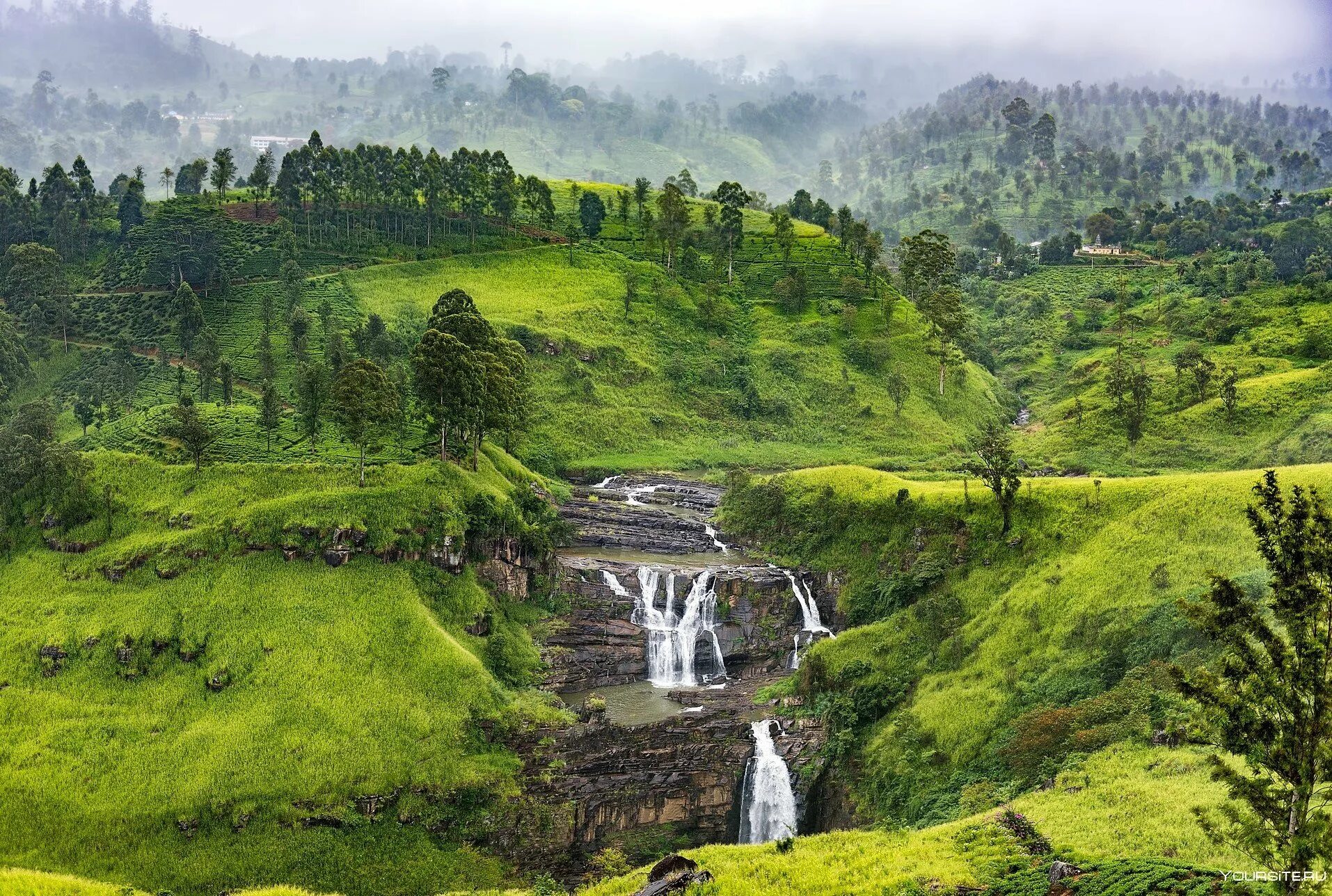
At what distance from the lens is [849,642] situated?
2359 inches

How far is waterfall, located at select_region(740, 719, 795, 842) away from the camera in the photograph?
5134 cm

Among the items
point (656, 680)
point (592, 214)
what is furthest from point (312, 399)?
point (592, 214)

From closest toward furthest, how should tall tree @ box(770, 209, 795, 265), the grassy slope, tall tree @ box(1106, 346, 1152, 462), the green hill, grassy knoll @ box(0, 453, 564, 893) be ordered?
1. the grassy slope
2. grassy knoll @ box(0, 453, 564, 893)
3. tall tree @ box(1106, 346, 1152, 462)
4. the green hill
5. tall tree @ box(770, 209, 795, 265)

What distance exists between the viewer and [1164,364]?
111312mm

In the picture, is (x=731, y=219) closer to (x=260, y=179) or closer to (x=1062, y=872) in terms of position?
(x=260, y=179)

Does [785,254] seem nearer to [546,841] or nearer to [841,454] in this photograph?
[841,454]

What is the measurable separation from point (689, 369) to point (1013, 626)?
212 ft

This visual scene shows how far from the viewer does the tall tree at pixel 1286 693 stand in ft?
74.2

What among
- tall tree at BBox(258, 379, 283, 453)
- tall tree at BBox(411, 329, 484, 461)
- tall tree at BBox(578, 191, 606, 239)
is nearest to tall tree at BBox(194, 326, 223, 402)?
tall tree at BBox(258, 379, 283, 453)

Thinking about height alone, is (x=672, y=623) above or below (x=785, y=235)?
below

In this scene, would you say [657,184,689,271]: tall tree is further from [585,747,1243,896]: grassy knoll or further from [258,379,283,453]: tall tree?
[585,747,1243,896]: grassy knoll

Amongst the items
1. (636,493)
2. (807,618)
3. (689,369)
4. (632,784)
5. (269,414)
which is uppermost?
(689,369)

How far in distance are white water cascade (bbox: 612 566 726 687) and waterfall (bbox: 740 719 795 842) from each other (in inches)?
425

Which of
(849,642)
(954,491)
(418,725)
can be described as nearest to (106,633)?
(418,725)
